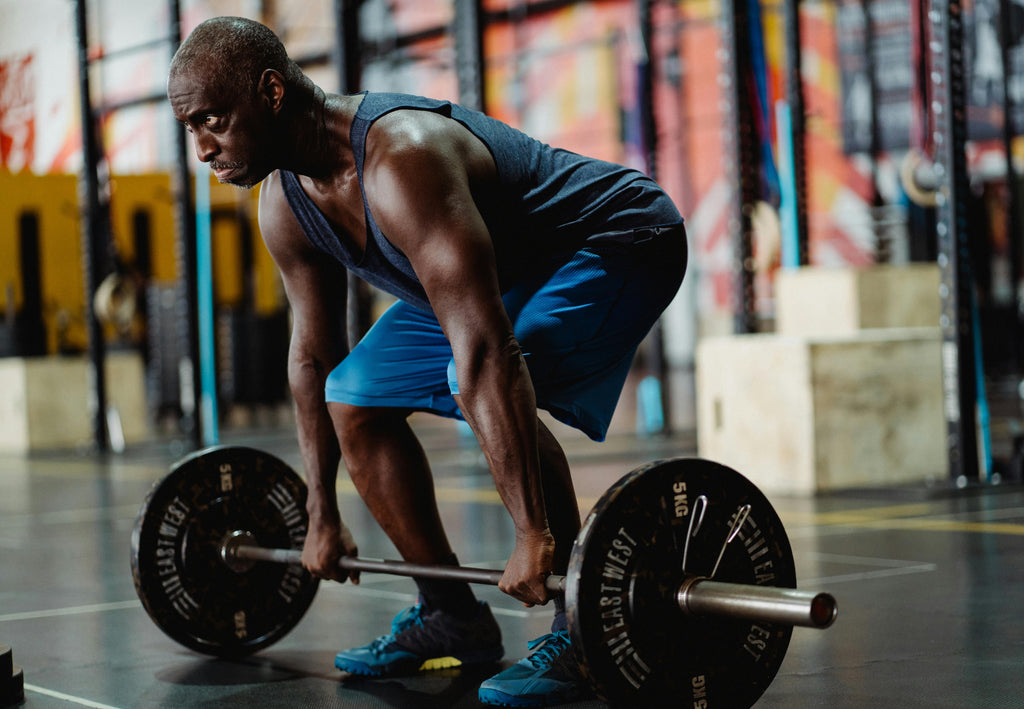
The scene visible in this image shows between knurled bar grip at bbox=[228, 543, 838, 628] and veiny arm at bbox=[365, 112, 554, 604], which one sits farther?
veiny arm at bbox=[365, 112, 554, 604]

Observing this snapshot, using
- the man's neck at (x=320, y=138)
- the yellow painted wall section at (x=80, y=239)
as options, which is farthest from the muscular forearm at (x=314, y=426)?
the yellow painted wall section at (x=80, y=239)

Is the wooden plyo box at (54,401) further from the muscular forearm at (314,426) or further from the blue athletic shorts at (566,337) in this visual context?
the blue athletic shorts at (566,337)

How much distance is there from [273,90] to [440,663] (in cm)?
101

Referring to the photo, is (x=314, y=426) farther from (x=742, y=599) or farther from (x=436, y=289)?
(x=742, y=599)

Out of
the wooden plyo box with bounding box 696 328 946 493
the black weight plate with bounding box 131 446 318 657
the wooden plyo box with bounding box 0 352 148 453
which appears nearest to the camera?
the black weight plate with bounding box 131 446 318 657

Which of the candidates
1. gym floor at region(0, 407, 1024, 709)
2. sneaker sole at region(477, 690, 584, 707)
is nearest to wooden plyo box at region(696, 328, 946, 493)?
gym floor at region(0, 407, 1024, 709)

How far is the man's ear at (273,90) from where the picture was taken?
6.61 feet

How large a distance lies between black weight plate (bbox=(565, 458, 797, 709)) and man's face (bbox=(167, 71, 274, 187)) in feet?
2.36

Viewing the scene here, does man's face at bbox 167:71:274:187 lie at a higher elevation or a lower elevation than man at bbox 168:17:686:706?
higher

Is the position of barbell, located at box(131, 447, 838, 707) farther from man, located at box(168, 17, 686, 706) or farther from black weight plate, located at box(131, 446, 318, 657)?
black weight plate, located at box(131, 446, 318, 657)

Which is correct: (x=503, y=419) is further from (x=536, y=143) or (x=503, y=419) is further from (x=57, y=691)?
(x=57, y=691)

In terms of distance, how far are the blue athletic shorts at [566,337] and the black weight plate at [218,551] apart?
1.37ft

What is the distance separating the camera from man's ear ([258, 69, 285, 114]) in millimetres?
2016

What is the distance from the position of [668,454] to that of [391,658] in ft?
14.8
